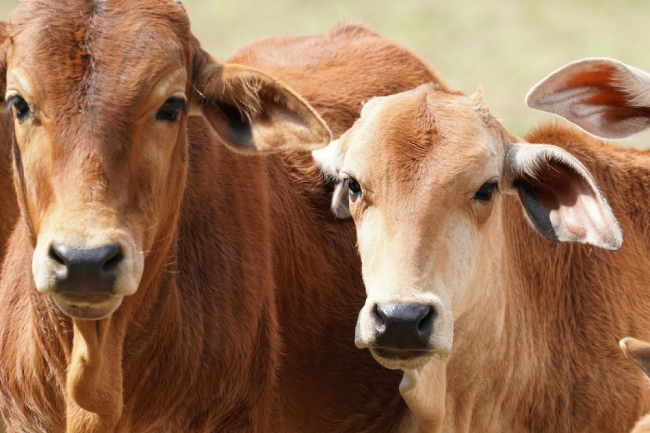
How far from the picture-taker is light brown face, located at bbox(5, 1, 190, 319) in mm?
4555

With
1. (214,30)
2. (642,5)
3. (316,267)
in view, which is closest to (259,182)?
(316,267)

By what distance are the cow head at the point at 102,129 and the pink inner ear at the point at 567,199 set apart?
1.32m

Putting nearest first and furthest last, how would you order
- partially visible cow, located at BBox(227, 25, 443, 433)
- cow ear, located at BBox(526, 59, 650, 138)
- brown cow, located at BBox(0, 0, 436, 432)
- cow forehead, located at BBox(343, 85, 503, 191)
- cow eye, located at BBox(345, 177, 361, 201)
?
brown cow, located at BBox(0, 0, 436, 432) → cow forehead, located at BBox(343, 85, 503, 191) → cow eye, located at BBox(345, 177, 361, 201) → cow ear, located at BBox(526, 59, 650, 138) → partially visible cow, located at BBox(227, 25, 443, 433)

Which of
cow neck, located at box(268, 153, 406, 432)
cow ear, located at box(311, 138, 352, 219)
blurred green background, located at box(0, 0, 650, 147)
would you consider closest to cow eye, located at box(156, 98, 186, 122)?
cow ear, located at box(311, 138, 352, 219)

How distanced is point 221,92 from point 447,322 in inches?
64.1

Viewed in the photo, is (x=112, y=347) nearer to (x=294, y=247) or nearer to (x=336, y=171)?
(x=294, y=247)

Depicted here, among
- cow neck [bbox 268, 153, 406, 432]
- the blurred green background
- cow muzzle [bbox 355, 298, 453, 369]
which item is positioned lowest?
the blurred green background

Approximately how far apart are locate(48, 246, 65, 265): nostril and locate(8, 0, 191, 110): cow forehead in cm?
71

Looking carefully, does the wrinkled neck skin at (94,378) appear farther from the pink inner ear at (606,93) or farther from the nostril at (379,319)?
the pink inner ear at (606,93)

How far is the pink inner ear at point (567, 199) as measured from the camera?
222 inches

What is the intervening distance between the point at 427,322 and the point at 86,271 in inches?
65.4

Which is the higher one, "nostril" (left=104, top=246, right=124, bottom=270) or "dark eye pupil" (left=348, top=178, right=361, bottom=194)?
"nostril" (left=104, top=246, right=124, bottom=270)

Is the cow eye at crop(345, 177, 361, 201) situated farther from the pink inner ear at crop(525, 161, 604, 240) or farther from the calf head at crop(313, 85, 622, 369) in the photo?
the pink inner ear at crop(525, 161, 604, 240)

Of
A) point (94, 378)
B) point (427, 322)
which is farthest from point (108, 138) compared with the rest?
point (427, 322)
